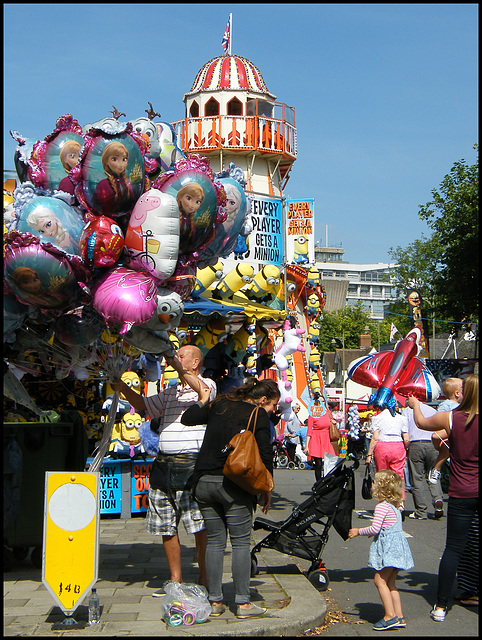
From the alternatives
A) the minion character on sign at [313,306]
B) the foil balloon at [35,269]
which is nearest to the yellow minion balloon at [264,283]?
the foil balloon at [35,269]

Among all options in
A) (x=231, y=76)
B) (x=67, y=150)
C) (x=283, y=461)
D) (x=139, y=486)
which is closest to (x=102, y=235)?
(x=67, y=150)

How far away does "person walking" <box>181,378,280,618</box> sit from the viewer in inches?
229

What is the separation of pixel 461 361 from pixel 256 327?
1381cm

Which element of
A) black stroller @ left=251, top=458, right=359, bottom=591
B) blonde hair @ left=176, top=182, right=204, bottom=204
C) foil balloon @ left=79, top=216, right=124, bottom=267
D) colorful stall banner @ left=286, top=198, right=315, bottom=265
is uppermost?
colorful stall banner @ left=286, top=198, right=315, bottom=265

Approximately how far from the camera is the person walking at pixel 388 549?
602 centimetres

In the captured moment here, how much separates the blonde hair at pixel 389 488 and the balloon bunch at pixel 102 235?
1982mm

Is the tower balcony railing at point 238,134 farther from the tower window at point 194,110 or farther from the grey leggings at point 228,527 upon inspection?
the grey leggings at point 228,527

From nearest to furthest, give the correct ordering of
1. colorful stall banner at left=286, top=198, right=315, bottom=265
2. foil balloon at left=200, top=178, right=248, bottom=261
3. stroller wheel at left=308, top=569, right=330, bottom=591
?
foil balloon at left=200, top=178, right=248, bottom=261, stroller wheel at left=308, top=569, right=330, bottom=591, colorful stall banner at left=286, top=198, right=315, bottom=265

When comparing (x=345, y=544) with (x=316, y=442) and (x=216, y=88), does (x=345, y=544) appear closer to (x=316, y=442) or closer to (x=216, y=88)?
(x=316, y=442)

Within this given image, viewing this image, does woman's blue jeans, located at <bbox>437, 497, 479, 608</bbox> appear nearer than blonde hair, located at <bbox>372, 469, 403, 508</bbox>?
Yes

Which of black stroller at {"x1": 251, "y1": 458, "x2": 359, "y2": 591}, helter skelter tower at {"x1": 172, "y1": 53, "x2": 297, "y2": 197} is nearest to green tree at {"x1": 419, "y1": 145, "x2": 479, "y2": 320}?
helter skelter tower at {"x1": 172, "y1": 53, "x2": 297, "y2": 197}

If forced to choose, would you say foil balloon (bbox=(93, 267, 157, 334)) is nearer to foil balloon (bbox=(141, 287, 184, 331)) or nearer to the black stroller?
foil balloon (bbox=(141, 287, 184, 331))

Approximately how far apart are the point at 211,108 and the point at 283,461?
14.9 meters

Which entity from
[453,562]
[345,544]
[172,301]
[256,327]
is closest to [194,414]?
[172,301]
